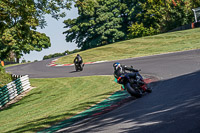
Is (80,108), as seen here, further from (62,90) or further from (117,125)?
(62,90)

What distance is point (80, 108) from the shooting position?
442 inches

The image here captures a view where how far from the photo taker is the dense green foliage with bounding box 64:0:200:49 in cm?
5459

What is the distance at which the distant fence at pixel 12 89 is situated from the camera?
59.6ft

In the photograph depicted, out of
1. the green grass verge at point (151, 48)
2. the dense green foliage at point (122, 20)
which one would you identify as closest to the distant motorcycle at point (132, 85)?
the green grass verge at point (151, 48)

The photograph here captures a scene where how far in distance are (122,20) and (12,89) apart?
51.2 m

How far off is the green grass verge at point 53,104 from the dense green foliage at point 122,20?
3793cm

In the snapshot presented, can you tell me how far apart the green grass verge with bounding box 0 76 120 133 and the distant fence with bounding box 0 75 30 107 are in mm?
1038

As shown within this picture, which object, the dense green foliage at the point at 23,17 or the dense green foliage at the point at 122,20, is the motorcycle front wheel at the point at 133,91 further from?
the dense green foliage at the point at 122,20

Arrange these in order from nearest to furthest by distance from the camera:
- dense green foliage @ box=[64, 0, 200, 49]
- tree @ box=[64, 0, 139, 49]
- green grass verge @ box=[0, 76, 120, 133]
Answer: green grass verge @ box=[0, 76, 120, 133] < dense green foliage @ box=[64, 0, 200, 49] < tree @ box=[64, 0, 139, 49]

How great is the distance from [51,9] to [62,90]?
5356 mm

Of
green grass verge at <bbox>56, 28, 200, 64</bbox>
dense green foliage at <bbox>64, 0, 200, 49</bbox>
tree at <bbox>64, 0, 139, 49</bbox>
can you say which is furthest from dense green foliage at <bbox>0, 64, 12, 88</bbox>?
tree at <bbox>64, 0, 139, 49</bbox>

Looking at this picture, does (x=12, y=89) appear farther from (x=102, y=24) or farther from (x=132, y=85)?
(x=102, y=24)

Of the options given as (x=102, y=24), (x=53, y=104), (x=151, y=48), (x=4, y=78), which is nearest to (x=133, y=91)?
(x=53, y=104)

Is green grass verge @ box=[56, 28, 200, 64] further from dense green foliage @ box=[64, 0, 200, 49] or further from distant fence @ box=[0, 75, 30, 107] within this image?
distant fence @ box=[0, 75, 30, 107]
